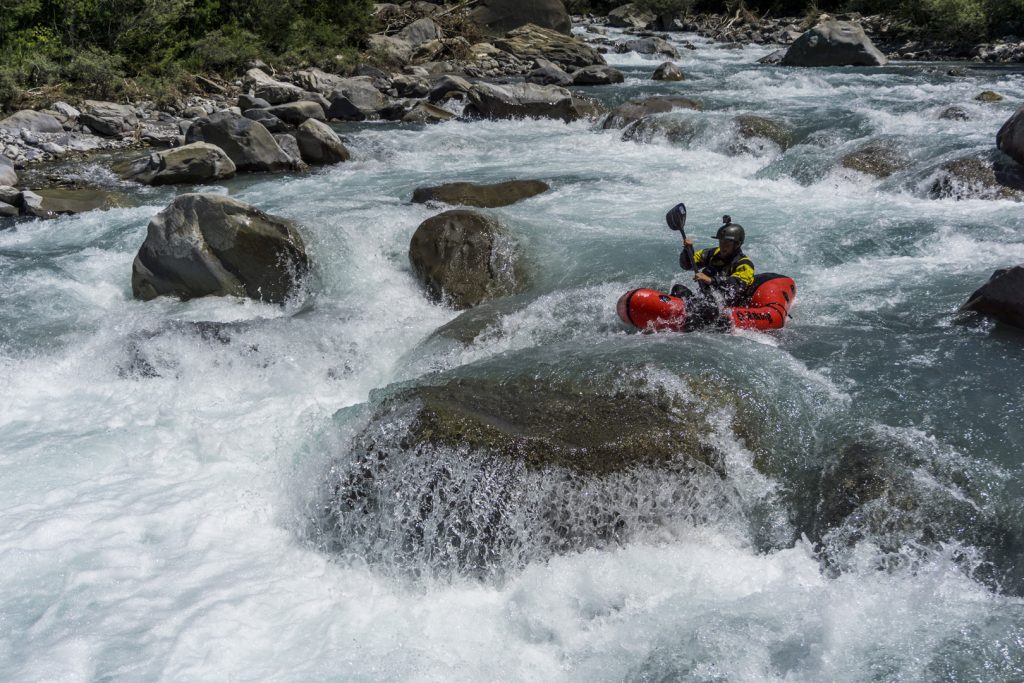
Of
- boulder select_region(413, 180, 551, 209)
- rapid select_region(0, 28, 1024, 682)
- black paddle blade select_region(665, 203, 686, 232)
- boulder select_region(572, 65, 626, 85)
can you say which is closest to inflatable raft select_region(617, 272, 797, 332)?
rapid select_region(0, 28, 1024, 682)

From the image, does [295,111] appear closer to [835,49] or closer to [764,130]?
[764,130]

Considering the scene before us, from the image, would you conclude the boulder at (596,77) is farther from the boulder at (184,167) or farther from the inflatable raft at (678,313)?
the inflatable raft at (678,313)

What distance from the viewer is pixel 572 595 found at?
3977 mm

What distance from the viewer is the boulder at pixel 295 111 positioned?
14.2 meters

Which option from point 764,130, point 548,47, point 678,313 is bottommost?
point 678,313

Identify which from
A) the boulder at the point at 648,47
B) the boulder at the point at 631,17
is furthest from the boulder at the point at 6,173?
the boulder at the point at 631,17

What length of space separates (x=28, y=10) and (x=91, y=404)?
12127mm

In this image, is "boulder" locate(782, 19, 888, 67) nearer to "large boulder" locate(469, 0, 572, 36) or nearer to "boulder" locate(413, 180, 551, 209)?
"large boulder" locate(469, 0, 572, 36)

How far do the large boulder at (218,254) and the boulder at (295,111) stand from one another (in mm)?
6940

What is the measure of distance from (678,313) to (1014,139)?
5742mm

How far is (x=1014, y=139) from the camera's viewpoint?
9141 mm

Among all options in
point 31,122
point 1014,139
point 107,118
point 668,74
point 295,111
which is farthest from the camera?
point 668,74

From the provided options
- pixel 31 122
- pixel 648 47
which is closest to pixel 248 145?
pixel 31 122

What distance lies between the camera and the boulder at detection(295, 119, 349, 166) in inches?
478
